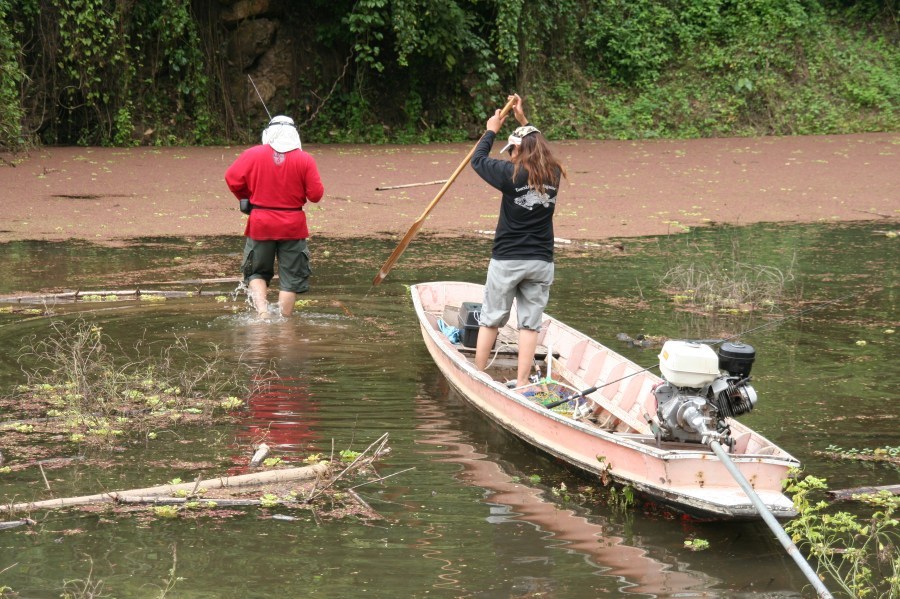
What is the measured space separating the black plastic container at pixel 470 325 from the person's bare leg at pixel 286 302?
1729 mm

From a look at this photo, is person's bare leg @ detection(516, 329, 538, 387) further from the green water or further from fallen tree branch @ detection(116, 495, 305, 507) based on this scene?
fallen tree branch @ detection(116, 495, 305, 507)

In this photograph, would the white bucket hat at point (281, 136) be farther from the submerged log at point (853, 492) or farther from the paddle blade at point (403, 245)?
the submerged log at point (853, 492)

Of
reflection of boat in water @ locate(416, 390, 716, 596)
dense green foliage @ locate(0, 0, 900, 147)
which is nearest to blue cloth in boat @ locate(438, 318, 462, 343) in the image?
reflection of boat in water @ locate(416, 390, 716, 596)

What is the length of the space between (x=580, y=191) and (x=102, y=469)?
470 inches

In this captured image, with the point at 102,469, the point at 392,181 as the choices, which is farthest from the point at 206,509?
the point at 392,181

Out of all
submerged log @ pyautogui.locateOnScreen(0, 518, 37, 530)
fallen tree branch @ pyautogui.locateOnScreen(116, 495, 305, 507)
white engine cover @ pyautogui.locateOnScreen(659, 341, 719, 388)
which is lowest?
submerged log @ pyautogui.locateOnScreen(0, 518, 37, 530)

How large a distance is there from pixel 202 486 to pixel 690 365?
2413mm

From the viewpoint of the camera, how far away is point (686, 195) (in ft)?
54.4

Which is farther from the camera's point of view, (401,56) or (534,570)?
(401,56)

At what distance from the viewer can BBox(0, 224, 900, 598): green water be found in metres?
4.68

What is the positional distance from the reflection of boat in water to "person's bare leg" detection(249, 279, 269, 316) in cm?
296

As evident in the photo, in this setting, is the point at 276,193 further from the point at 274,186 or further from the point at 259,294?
the point at 259,294

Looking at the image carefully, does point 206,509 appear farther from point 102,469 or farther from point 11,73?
point 11,73

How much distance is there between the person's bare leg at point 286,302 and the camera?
9.16 m
